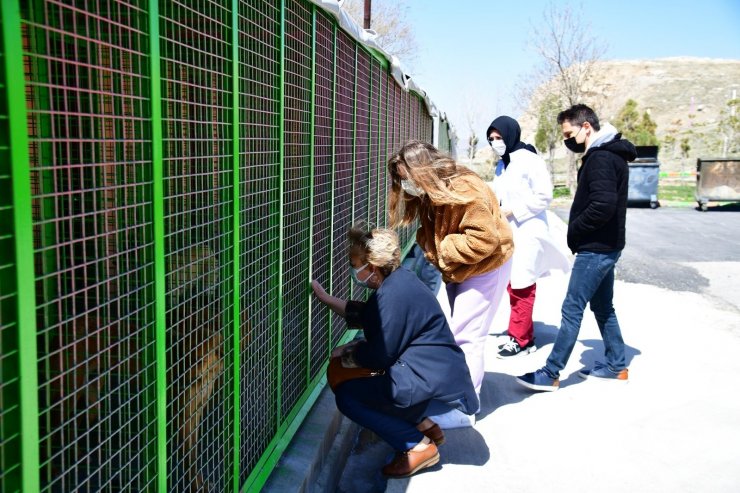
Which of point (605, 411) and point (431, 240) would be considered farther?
point (605, 411)

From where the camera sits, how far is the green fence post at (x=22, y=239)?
1299 millimetres

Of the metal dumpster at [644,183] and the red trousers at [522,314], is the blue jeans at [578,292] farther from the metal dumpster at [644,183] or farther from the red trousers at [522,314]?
the metal dumpster at [644,183]

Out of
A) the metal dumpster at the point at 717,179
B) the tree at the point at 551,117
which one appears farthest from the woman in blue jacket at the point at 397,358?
the tree at the point at 551,117

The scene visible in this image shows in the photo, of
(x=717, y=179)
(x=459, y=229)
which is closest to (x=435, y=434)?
(x=459, y=229)

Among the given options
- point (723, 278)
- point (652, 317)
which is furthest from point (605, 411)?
point (723, 278)

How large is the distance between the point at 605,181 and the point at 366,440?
2278mm

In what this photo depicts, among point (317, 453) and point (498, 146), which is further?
point (498, 146)

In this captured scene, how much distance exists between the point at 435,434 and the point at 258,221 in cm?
162

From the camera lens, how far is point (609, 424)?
4.57m

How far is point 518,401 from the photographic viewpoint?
492cm

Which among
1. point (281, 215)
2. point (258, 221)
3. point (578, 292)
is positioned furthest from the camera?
point (578, 292)

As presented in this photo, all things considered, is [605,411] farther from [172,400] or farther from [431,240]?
[172,400]

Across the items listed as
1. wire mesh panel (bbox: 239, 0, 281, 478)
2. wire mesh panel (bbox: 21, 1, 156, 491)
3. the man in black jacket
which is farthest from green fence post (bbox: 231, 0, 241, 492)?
the man in black jacket

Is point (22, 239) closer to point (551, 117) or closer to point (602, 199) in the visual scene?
point (602, 199)
